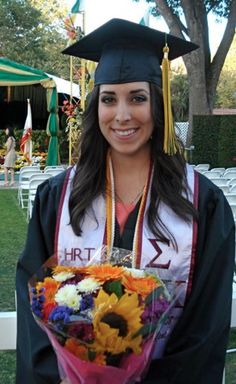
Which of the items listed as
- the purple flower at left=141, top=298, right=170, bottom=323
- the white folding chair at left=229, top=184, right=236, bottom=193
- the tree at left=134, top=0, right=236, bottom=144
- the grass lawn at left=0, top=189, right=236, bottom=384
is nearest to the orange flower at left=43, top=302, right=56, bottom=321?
the purple flower at left=141, top=298, right=170, bottom=323

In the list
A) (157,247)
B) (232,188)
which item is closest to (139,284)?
(157,247)

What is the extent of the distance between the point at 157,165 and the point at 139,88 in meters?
0.24

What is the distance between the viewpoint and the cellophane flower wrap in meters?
1.20

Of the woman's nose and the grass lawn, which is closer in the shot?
the woman's nose

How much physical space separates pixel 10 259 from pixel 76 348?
16.6 ft

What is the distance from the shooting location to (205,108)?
1644cm

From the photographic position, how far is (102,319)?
121 centimetres

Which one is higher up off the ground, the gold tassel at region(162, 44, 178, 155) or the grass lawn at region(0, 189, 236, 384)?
the gold tassel at region(162, 44, 178, 155)

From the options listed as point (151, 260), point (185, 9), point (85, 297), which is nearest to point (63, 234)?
point (151, 260)

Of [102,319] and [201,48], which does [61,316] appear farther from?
[201,48]

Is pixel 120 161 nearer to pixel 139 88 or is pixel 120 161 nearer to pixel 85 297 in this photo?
pixel 139 88

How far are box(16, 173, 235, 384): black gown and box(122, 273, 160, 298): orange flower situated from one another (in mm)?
251

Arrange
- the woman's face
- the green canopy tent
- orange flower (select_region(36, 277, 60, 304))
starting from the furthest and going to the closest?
the green canopy tent < the woman's face < orange flower (select_region(36, 277, 60, 304))

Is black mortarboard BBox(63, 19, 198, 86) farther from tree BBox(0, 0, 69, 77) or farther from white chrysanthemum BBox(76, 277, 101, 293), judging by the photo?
tree BBox(0, 0, 69, 77)
